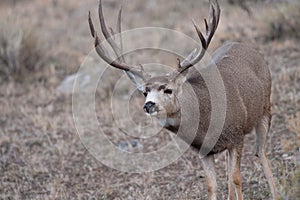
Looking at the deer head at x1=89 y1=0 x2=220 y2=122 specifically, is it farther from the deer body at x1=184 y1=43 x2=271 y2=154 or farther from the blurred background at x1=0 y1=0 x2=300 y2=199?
the blurred background at x1=0 y1=0 x2=300 y2=199

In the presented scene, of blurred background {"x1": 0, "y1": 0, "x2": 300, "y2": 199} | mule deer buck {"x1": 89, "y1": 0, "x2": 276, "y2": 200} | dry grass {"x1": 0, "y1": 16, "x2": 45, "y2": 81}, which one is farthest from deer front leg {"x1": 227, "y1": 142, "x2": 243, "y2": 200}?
dry grass {"x1": 0, "y1": 16, "x2": 45, "y2": 81}

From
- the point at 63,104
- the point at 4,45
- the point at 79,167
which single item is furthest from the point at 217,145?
the point at 4,45

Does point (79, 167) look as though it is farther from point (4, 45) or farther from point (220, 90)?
point (4, 45)

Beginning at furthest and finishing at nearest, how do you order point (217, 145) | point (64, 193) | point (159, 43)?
point (159, 43)
point (64, 193)
point (217, 145)

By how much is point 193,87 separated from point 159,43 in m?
8.36

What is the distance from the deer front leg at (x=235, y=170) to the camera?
609 cm

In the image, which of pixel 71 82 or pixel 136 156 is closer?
pixel 136 156

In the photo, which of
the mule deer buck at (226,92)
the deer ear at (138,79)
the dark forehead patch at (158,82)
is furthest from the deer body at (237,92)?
the deer ear at (138,79)

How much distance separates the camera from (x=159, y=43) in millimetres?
14547

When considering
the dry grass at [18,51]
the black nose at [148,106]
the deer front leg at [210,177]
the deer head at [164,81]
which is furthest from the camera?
the dry grass at [18,51]

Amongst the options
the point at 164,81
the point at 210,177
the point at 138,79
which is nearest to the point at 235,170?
the point at 210,177

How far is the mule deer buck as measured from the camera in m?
6.00

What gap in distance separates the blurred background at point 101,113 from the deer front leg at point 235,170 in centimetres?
46

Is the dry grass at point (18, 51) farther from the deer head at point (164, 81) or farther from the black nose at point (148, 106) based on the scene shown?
the black nose at point (148, 106)
